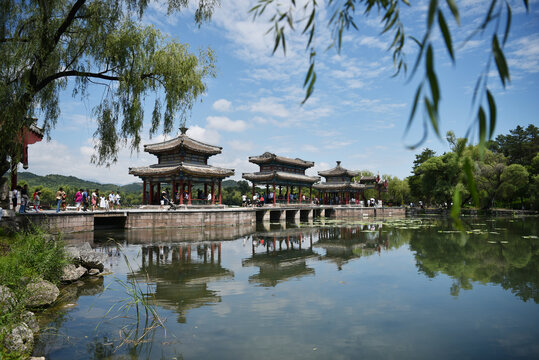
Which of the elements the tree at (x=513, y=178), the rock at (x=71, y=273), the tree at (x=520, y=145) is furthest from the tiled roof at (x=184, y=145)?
the tree at (x=520, y=145)

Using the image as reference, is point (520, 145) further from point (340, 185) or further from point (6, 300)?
point (6, 300)

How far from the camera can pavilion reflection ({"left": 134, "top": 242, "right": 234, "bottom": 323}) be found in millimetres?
5801

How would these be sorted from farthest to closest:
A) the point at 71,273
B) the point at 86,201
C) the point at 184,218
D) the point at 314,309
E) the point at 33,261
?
1. the point at 184,218
2. the point at 86,201
3. the point at 71,273
4. the point at 33,261
5. the point at 314,309

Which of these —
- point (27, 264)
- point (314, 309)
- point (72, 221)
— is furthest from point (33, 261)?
point (72, 221)

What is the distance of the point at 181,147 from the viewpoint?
75.5 ft

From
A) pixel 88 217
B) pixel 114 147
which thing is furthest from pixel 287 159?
pixel 114 147

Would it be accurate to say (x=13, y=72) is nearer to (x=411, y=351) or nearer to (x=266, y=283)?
(x=266, y=283)

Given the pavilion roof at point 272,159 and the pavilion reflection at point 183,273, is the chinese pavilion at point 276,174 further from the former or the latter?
the pavilion reflection at point 183,273

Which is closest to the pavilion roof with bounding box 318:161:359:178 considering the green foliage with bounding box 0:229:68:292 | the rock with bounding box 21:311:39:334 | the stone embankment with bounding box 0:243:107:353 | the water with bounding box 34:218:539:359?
the water with bounding box 34:218:539:359

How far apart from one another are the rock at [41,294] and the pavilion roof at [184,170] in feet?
54.6

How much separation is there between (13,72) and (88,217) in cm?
1061

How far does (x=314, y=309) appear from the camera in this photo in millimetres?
5371

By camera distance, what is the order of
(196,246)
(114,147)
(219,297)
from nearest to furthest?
(219,297)
(114,147)
(196,246)

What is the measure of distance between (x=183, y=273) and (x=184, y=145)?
15.9 m
